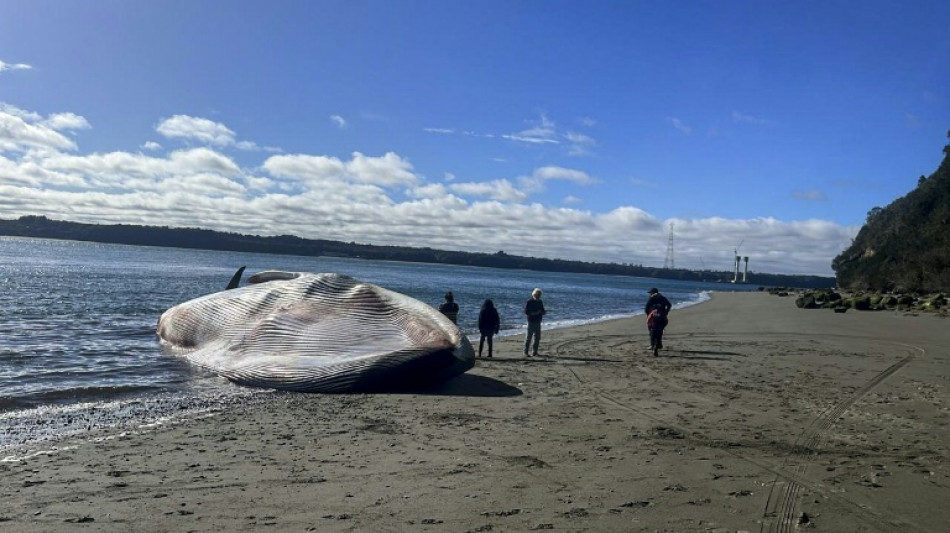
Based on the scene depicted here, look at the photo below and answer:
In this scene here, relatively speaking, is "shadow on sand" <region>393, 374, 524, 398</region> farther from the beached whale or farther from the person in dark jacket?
the person in dark jacket

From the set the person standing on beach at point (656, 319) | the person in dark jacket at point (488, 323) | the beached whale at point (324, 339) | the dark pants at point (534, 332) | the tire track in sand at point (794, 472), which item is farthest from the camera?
the person standing on beach at point (656, 319)

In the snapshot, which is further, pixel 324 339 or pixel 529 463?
pixel 324 339

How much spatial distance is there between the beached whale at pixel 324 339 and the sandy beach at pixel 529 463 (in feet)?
1.83

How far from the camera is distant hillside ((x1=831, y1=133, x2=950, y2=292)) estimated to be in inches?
1815

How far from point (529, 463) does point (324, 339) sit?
6.24 meters

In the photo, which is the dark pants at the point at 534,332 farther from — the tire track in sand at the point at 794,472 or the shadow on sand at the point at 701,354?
the shadow on sand at the point at 701,354

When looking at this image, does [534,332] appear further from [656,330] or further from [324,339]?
[324,339]

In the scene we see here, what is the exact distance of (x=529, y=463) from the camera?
22.1 ft

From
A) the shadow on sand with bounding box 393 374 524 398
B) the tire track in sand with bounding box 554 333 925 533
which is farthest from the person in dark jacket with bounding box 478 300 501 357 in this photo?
the shadow on sand with bounding box 393 374 524 398

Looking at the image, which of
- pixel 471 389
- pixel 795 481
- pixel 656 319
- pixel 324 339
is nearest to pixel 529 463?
pixel 795 481

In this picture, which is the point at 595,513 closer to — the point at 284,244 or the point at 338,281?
the point at 338,281

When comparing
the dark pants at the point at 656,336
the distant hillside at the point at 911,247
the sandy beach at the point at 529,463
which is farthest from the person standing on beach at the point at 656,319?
the distant hillside at the point at 911,247

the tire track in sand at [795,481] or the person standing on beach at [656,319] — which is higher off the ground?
the person standing on beach at [656,319]

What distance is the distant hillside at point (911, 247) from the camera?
151 ft
